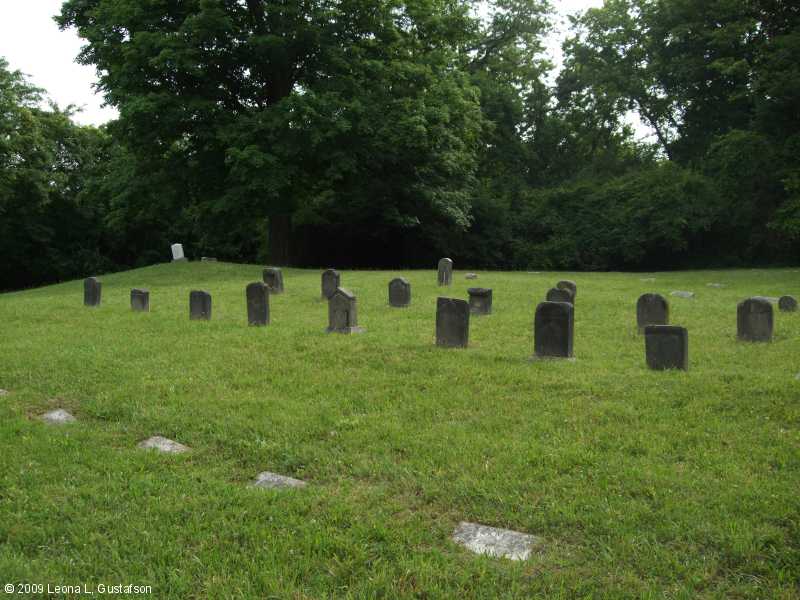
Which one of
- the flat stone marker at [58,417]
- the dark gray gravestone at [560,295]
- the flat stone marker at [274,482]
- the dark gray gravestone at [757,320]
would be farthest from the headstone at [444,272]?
the flat stone marker at [274,482]

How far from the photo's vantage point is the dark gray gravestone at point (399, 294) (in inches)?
543

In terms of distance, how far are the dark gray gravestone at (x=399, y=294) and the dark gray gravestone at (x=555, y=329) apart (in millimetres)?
5414

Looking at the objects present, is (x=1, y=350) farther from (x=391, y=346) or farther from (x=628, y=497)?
(x=628, y=497)

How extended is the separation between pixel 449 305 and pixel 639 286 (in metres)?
10.6

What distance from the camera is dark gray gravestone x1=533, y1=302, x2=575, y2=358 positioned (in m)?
8.50

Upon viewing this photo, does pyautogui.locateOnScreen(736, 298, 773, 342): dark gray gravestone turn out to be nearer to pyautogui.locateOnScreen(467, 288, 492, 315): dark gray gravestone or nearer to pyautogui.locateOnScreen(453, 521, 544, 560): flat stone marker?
pyautogui.locateOnScreen(467, 288, 492, 315): dark gray gravestone

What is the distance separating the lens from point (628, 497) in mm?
4465

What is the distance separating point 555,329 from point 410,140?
15.4m

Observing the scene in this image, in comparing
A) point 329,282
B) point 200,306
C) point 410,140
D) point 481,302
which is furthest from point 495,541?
point 410,140

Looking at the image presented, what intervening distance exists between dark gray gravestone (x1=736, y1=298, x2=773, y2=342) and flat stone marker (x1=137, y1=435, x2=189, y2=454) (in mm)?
8223

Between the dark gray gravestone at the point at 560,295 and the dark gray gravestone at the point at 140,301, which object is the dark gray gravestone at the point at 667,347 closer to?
the dark gray gravestone at the point at 560,295

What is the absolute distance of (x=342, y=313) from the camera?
420 inches

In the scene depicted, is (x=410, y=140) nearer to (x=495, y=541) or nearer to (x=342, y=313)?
(x=342, y=313)

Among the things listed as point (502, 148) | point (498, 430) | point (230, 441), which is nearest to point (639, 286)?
point (498, 430)
